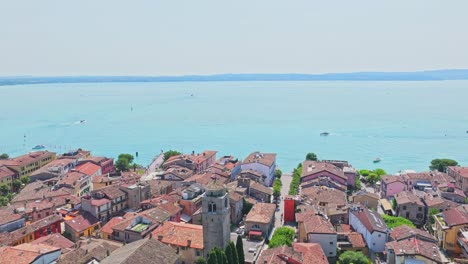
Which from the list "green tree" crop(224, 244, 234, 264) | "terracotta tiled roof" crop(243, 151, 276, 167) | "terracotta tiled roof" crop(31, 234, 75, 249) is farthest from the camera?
"terracotta tiled roof" crop(243, 151, 276, 167)

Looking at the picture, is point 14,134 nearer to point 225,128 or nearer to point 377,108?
point 225,128

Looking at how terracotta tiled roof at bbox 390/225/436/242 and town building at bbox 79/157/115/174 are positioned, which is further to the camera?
town building at bbox 79/157/115/174

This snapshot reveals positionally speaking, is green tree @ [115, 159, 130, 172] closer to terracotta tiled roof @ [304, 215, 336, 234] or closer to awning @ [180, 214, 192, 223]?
awning @ [180, 214, 192, 223]

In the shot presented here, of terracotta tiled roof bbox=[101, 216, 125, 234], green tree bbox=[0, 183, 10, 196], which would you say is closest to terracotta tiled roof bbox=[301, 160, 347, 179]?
terracotta tiled roof bbox=[101, 216, 125, 234]

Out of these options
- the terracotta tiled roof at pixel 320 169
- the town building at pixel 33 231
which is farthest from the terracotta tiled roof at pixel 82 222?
the terracotta tiled roof at pixel 320 169

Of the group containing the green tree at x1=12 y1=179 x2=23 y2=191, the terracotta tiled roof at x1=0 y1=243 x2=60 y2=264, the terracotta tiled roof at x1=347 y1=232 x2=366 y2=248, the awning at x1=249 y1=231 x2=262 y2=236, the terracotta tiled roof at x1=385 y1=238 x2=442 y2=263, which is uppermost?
the terracotta tiled roof at x1=0 y1=243 x2=60 y2=264

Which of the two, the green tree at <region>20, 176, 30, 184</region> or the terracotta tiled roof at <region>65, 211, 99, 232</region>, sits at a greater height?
the terracotta tiled roof at <region>65, 211, 99, 232</region>

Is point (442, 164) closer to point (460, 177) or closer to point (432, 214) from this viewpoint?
point (460, 177)

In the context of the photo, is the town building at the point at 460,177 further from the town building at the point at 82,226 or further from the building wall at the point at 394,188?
the town building at the point at 82,226
